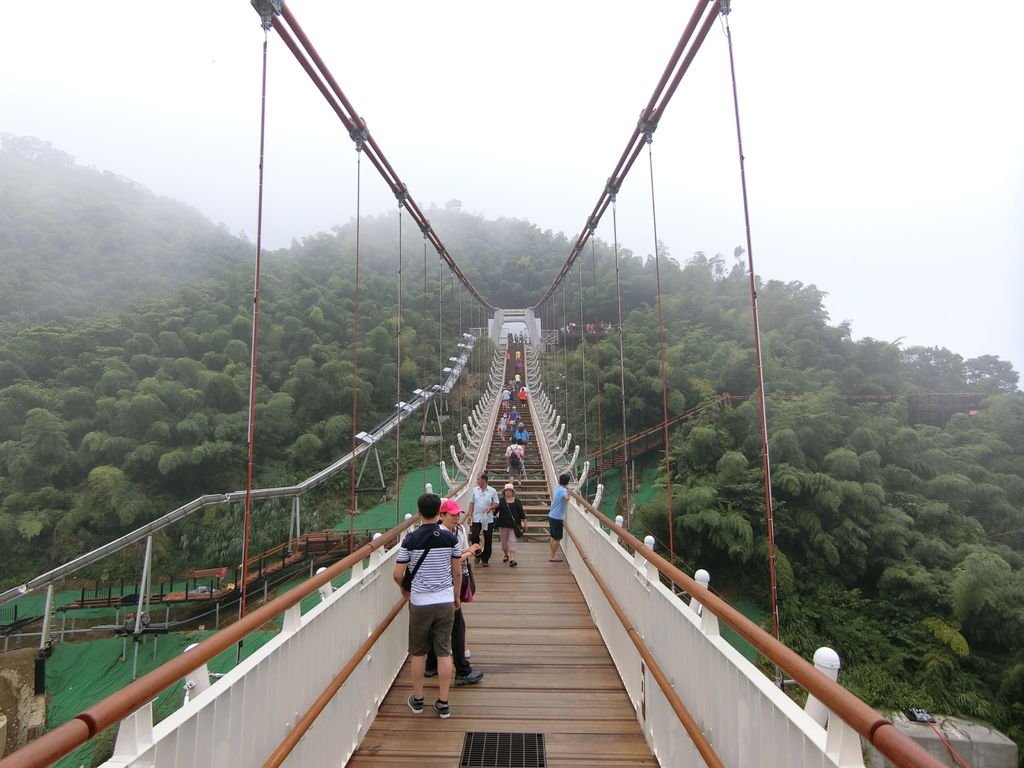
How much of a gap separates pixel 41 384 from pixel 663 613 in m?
24.5

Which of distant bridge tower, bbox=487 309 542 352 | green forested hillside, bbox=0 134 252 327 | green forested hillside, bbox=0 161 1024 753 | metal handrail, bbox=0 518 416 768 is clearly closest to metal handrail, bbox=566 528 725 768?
metal handrail, bbox=0 518 416 768

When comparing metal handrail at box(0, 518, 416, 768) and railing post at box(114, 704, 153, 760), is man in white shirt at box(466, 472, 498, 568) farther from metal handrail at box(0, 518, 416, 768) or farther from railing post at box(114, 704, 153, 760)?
railing post at box(114, 704, 153, 760)

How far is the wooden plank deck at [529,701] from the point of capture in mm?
2399

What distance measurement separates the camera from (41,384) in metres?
19.7

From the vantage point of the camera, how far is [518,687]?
3.05m

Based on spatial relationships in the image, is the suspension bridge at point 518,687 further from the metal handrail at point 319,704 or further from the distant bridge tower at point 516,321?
the distant bridge tower at point 516,321

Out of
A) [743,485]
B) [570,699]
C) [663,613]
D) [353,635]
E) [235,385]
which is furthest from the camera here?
[235,385]

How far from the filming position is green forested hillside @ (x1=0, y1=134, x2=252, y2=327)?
27141 mm

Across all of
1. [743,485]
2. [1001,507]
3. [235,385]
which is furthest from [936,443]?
[235,385]

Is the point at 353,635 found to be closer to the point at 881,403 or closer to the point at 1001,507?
the point at 1001,507

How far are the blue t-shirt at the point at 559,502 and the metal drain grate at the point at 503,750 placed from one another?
318 cm

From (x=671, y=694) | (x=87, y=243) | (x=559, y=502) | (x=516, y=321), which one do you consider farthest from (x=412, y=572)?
(x=516, y=321)

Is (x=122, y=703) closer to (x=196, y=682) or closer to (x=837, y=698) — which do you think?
(x=196, y=682)

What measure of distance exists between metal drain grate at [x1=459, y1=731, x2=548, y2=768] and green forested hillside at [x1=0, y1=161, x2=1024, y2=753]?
610 centimetres
